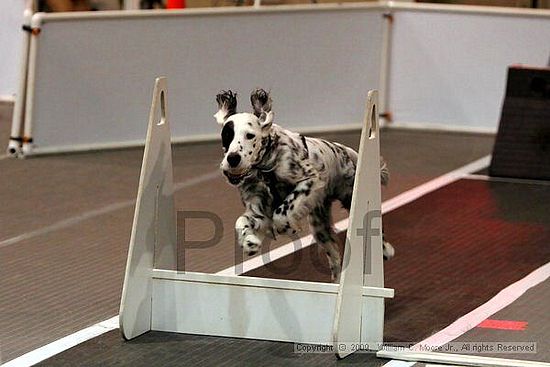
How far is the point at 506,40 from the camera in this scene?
1368 centimetres

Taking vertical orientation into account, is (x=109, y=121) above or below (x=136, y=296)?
above

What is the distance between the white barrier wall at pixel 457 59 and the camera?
44.7 feet

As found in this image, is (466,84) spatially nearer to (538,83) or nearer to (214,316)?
(538,83)

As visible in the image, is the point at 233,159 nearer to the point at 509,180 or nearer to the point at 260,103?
the point at 260,103

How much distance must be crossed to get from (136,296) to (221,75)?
6200mm

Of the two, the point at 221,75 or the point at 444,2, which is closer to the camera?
the point at 221,75

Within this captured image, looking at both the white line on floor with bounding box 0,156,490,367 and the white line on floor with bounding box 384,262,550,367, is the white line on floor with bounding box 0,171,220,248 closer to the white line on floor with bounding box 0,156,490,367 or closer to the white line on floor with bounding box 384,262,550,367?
the white line on floor with bounding box 0,156,490,367

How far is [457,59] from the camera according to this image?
13852mm

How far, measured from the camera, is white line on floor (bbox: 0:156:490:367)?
6.68 m

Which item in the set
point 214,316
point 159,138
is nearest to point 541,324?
point 214,316

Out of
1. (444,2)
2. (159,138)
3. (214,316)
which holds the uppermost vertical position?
(444,2)

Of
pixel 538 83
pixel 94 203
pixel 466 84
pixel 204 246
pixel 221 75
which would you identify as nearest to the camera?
pixel 204 246

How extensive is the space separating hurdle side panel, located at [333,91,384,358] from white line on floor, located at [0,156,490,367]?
0.31 meters

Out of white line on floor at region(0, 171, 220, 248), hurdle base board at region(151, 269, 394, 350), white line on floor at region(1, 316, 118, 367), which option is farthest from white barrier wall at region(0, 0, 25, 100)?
hurdle base board at region(151, 269, 394, 350)
